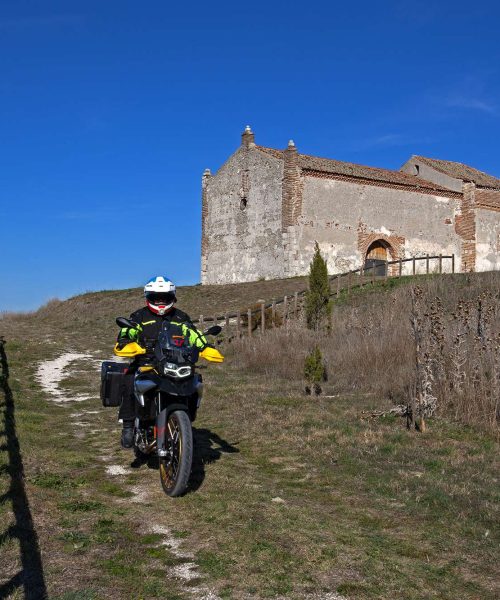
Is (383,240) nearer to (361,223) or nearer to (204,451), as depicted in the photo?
(361,223)

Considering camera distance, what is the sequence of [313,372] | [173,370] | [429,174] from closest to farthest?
[173,370]
[313,372]
[429,174]

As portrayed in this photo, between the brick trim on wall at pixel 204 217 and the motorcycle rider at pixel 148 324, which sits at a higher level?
the brick trim on wall at pixel 204 217

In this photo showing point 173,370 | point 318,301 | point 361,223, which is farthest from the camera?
point 361,223

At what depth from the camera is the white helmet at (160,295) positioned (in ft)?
21.4

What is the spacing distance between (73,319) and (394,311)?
1951 cm

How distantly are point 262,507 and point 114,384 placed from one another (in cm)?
215

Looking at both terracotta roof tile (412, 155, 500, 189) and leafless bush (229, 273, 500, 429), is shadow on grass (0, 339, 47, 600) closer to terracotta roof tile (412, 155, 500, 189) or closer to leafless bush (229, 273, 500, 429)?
leafless bush (229, 273, 500, 429)

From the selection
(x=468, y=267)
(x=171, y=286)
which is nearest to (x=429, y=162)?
(x=468, y=267)

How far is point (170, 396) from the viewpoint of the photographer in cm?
613

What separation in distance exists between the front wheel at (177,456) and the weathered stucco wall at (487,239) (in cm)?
3834

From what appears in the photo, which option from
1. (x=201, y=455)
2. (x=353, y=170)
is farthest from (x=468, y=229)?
(x=201, y=455)

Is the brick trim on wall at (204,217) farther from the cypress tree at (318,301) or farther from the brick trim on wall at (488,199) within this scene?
the cypress tree at (318,301)

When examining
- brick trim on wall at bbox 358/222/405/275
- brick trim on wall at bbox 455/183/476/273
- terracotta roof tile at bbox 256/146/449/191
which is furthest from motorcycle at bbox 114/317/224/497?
brick trim on wall at bbox 455/183/476/273

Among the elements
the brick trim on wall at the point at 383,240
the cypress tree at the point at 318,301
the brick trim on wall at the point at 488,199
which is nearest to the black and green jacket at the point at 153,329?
the cypress tree at the point at 318,301
